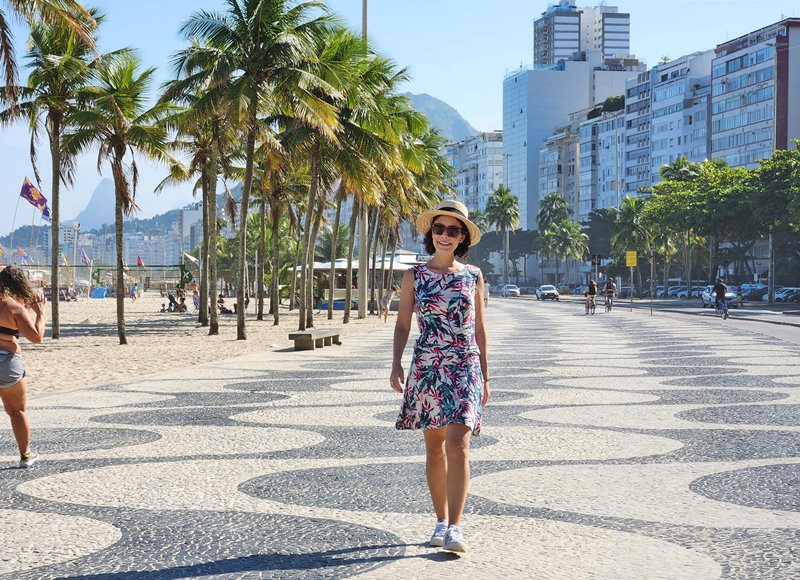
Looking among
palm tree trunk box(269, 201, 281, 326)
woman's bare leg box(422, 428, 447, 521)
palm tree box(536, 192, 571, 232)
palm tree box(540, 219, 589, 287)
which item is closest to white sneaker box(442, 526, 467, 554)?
woman's bare leg box(422, 428, 447, 521)

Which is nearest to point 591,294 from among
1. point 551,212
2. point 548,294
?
point 548,294

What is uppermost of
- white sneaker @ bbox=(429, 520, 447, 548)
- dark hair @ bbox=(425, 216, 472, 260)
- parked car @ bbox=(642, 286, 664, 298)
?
dark hair @ bbox=(425, 216, 472, 260)

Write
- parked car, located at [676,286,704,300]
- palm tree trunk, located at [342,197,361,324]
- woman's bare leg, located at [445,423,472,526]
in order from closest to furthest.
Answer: woman's bare leg, located at [445,423,472,526] → palm tree trunk, located at [342,197,361,324] → parked car, located at [676,286,704,300]

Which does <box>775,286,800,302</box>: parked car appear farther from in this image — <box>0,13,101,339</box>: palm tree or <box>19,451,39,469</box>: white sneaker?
<box>19,451,39,469</box>: white sneaker

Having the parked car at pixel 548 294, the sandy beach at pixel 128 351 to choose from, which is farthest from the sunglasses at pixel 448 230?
the parked car at pixel 548 294

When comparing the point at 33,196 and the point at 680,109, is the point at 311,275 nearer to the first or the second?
the point at 33,196

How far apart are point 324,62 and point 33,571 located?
75.3ft

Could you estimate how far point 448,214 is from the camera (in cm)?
552

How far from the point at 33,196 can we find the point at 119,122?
50512 millimetres

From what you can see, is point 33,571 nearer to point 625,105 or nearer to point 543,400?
point 543,400

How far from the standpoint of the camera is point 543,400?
12.3 metres

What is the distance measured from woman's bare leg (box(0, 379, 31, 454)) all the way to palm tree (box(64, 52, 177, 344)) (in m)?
16.5

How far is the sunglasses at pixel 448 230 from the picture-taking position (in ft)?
18.1

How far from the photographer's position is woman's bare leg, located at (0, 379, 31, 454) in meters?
7.66
